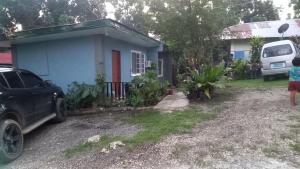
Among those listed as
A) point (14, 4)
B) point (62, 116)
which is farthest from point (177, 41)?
point (14, 4)

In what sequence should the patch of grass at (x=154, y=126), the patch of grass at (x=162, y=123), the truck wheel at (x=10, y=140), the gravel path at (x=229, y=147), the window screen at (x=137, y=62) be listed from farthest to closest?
the window screen at (x=137, y=62) < the patch of grass at (x=162, y=123) < the patch of grass at (x=154, y=126) < the truck wheel at (x=10, y=140) < the gravel path at (x=229, y=147)

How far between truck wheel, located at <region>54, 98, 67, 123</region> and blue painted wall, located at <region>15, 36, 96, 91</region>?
6.88 ft

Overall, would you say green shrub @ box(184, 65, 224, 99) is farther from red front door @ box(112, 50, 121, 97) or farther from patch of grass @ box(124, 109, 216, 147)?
red front door @ box(112, 50, 121, 97)

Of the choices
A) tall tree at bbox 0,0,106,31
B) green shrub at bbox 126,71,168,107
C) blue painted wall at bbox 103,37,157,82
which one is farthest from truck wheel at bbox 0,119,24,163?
tall tree at bbox 0,0,106,31

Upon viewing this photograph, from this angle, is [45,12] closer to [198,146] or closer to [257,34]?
[257,34]

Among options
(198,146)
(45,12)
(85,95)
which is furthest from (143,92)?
(45,12)

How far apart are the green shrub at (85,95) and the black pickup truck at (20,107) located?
55.3 inches

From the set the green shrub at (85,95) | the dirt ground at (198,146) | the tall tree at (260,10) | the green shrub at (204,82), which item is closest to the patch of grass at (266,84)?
the green shrub at (204,82)

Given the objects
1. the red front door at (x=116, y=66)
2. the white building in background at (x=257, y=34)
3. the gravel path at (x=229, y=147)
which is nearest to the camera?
the gravel path at (x=229, y=147)

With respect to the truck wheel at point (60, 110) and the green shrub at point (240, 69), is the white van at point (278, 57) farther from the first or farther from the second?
the truck wheel at point (60, 110)

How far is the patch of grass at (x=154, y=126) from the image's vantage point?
5.71 meters

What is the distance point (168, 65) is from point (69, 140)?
1317 cm

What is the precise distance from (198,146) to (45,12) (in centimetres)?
1739

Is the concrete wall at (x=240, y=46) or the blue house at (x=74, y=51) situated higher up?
the concrete wall at (x=240, y=46)
